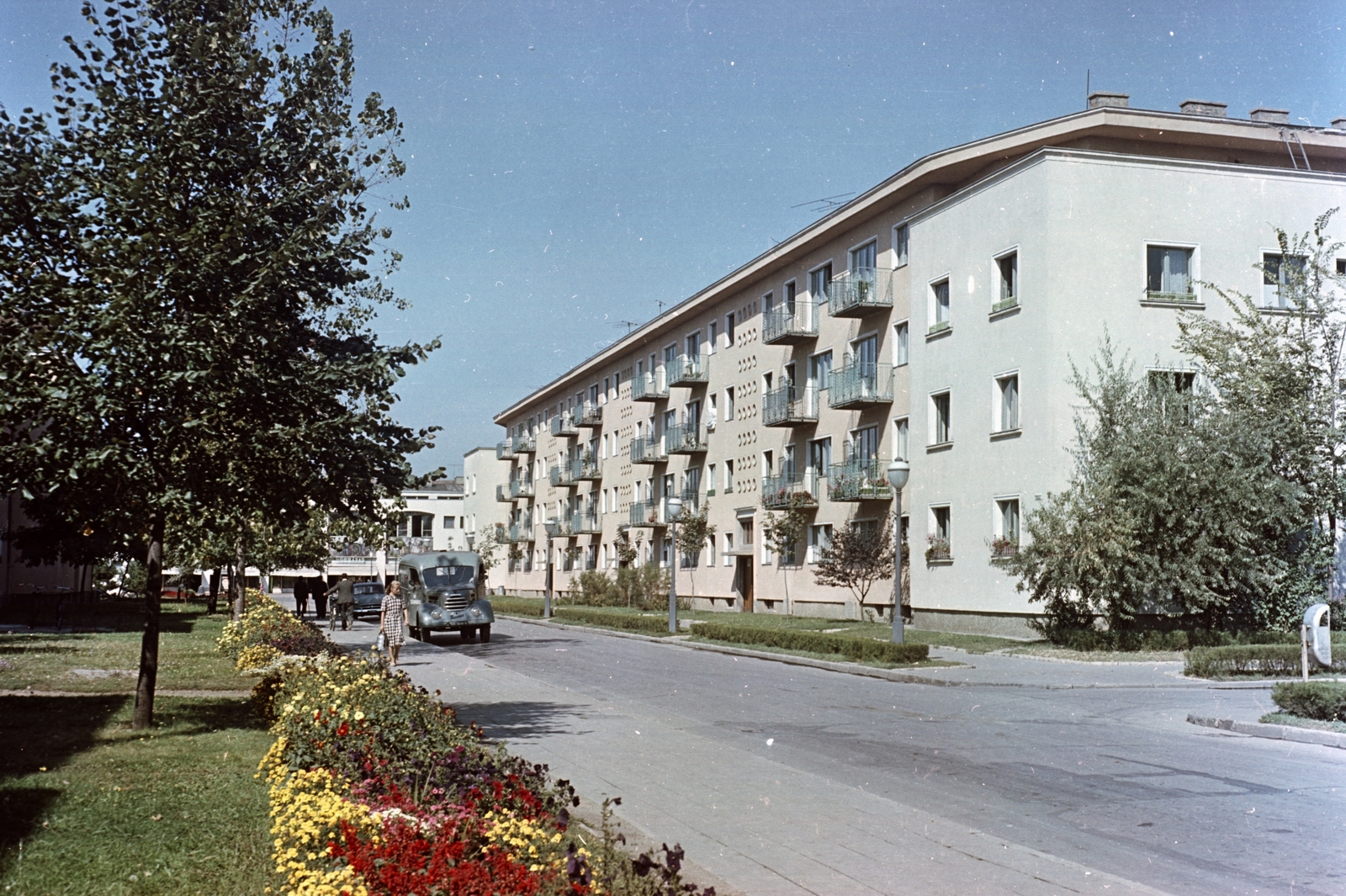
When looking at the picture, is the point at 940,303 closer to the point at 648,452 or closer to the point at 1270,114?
the point at 1270,114

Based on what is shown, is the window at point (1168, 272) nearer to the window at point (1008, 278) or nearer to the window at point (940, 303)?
the window at point (1008, 278)

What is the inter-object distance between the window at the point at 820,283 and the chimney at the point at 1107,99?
38.3 feet

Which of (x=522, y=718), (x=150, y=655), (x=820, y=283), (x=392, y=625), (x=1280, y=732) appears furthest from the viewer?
(x=820, y=283)

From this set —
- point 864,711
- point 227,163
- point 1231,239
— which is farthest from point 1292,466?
point 227,163

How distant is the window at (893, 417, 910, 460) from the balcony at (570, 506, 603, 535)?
35.9 meters

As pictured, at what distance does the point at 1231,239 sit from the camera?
3156 cm

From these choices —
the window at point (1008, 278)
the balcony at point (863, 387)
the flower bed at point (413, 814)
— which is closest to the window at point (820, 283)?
the balcony at point (863, 387)

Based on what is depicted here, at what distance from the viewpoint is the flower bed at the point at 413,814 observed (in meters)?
4.98

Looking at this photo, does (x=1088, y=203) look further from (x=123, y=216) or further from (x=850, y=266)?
(x=123, y=216)

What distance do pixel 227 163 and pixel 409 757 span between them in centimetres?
706

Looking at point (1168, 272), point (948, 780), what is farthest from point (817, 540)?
point (948, 780)

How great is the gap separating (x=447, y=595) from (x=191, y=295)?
25217 millimetres

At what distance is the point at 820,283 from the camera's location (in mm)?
45750

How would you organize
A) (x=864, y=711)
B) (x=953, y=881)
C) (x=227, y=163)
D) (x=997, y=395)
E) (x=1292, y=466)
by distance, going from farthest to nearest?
(x=997, y=395), (x=1292, y=466), (x=864, y=711), (x=227, y=163), (x=953, y=881)
